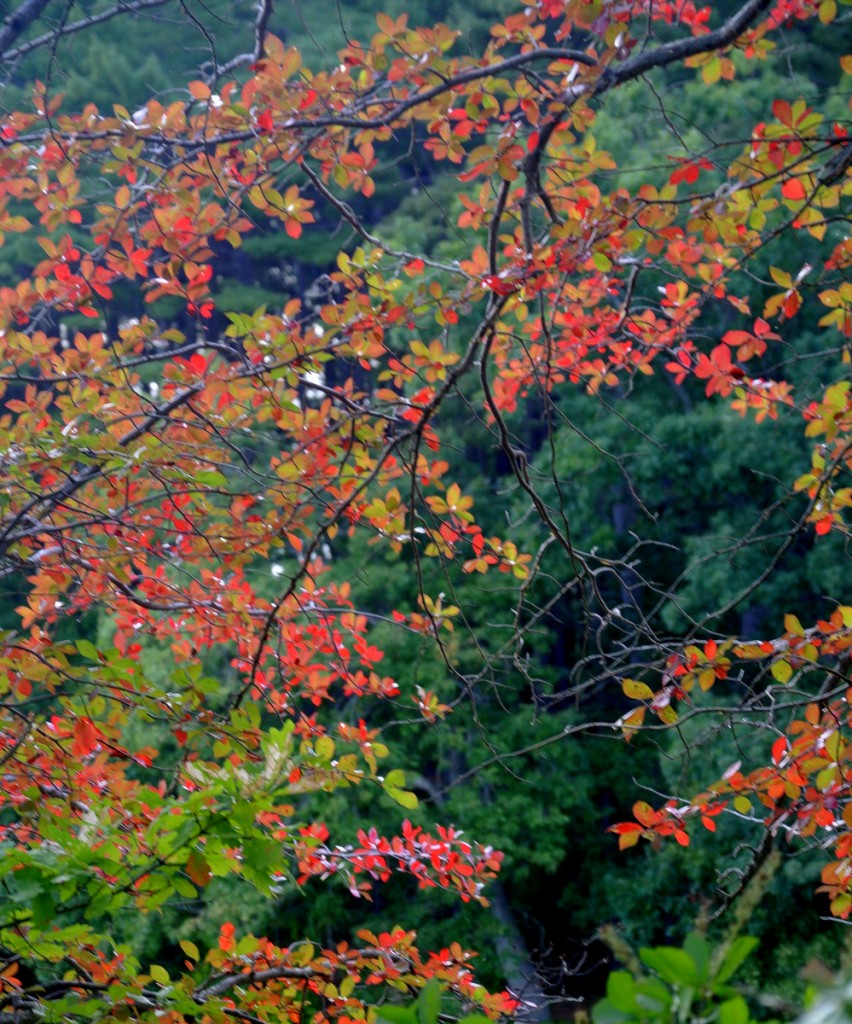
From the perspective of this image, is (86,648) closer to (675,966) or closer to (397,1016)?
(397,1016)

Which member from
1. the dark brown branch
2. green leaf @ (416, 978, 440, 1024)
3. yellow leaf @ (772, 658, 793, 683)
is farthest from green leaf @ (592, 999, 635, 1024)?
the dark brown branch

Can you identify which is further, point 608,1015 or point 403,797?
point 403,797

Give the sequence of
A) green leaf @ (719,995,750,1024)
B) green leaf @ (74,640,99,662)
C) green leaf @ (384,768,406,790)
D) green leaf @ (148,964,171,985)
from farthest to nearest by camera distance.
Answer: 1. green leaf @ (384,768,406,790)
2. green leaf @ (148,964,171,985)
3. green leaf @ (74,640,99,662)
4. green leaf @ (719,995,750,1024)

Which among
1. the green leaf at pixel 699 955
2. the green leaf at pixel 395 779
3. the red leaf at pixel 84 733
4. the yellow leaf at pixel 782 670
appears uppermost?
the red leaf at pixel 84 733

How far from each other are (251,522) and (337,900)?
6.81 metres

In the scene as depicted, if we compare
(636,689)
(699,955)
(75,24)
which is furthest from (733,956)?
(75,24)

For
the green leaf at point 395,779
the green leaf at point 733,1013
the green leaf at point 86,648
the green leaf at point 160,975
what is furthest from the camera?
the green leaf at point 395,779

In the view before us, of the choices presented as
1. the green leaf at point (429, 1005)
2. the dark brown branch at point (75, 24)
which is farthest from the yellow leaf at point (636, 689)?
the dark brown branch at point (75, 24)

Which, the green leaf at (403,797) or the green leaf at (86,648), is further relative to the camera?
the green leaf at (403,797)

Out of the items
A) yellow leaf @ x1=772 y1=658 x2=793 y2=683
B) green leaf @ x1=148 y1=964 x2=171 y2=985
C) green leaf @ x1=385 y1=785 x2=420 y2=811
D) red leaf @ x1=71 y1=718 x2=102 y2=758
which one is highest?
red leaf @ x1=71 y1=718 x2=102 y2=758

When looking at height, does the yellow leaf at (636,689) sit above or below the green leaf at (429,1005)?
above

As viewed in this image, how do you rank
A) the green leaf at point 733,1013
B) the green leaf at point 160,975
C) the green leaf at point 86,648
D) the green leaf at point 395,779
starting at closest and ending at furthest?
the green leaf at point 733,1013 → the green leaf at point 86,648 → the green leaf at point 160,975 → the green leaf at point 395,779

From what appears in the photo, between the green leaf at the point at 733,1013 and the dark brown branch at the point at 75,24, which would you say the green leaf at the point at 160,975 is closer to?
the green leaf at the point at 733,1013

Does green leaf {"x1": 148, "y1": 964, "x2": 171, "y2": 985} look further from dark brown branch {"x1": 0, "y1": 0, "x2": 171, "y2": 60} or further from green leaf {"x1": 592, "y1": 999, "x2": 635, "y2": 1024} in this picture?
dark brown branch {"x1": 0, "y1": 0, "x2": 171, "y2": 60}
